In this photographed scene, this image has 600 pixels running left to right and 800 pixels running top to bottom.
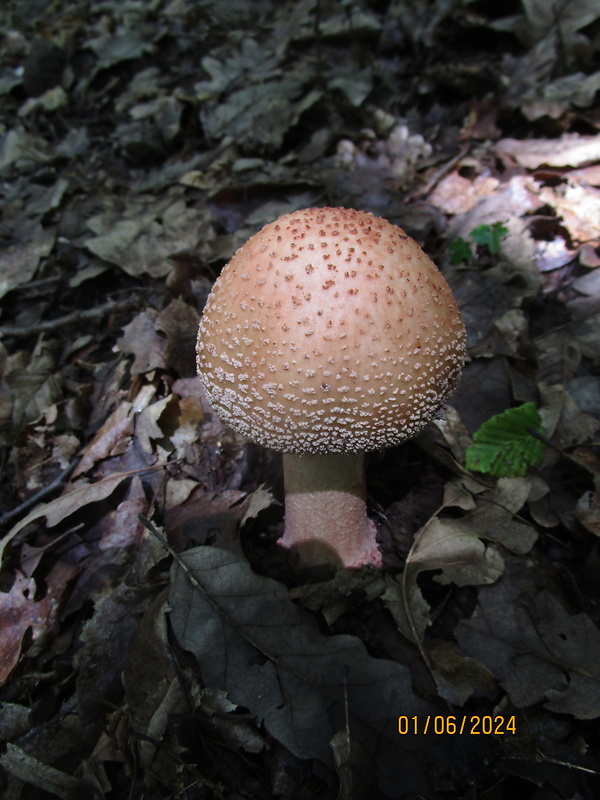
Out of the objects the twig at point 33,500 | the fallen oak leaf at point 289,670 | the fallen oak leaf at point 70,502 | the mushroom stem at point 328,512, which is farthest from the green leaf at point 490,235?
the twig at point 33,500

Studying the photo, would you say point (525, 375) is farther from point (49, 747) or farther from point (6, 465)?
point (6, 465)

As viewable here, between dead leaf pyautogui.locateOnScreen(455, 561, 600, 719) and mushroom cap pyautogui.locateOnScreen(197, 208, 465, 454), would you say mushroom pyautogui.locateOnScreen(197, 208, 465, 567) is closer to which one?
mushroom cap pyautogui.locateOnScreen(197, 208, 465, 454)

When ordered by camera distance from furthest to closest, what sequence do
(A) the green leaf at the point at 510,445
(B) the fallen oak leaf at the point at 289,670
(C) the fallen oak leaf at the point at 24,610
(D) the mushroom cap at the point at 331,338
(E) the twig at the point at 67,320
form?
1. (E) the twig at the point at 67,320
2. (A) the green leaf at the point at 510,445
3. (C) the fallen oak leaf at the point at 24,610
4. (B) the fallen oak leaf at the point at 289,670
5. (D) the mushroom cap at the point at 331,338

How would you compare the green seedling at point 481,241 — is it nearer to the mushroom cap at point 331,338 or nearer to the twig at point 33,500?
the mushroom cap at point 331,338
